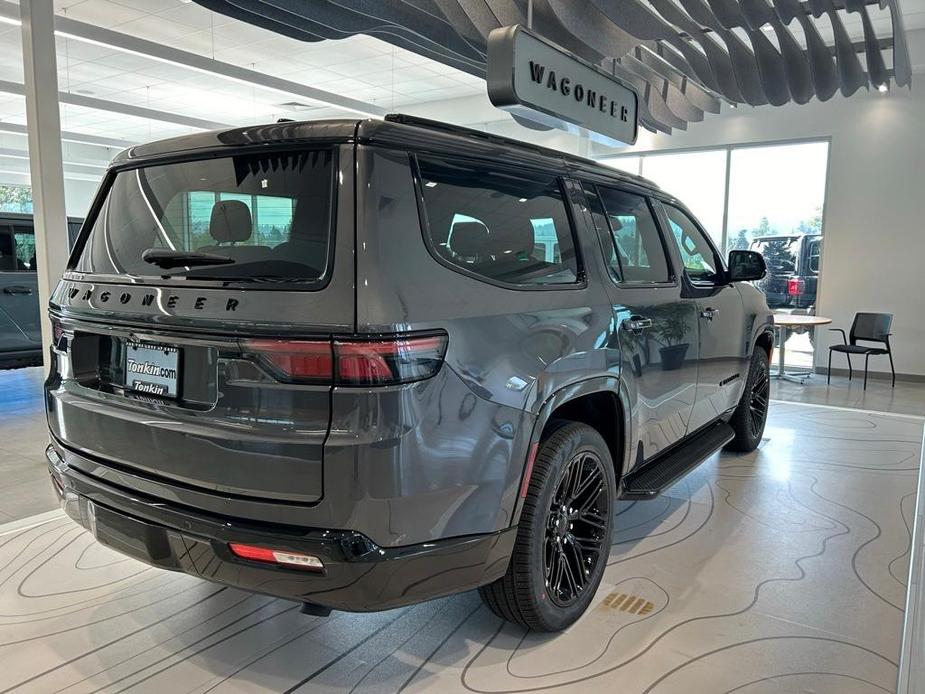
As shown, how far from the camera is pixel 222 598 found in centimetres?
263

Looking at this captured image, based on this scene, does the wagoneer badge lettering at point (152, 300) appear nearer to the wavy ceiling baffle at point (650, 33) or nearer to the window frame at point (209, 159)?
the window frame at point (209, 159)

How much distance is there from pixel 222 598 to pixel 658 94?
229 inches

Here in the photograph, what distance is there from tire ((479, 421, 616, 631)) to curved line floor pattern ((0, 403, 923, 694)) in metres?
0.12

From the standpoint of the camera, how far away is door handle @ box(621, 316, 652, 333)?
2623 mm

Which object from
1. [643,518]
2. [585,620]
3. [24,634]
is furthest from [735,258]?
[24,634]

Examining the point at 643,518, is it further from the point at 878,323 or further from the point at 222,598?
the point at 878,323

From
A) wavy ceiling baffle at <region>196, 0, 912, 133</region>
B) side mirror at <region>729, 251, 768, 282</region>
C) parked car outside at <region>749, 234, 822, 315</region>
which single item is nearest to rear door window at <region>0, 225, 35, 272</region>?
wavy ceiling baffle at <region>196, 0, 912, 133</region>

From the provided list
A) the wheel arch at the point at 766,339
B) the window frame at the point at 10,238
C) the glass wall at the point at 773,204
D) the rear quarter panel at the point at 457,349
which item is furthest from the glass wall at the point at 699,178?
the rear quarter panel at the point at 457,349

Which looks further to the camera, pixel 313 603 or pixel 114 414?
pixel 114 414

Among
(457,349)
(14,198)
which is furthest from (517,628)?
(14,198)

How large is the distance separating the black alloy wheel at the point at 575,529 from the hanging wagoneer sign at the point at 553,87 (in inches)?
72.1

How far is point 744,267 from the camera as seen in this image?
3.74 metres

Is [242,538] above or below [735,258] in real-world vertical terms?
below

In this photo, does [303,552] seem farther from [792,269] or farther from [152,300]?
[792,269]
